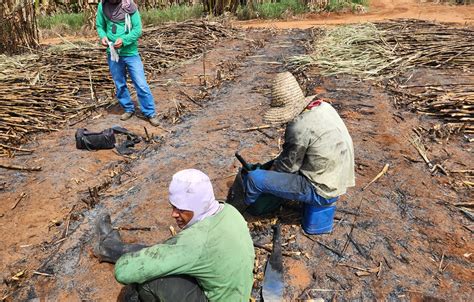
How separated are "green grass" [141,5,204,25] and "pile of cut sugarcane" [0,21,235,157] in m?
3.71

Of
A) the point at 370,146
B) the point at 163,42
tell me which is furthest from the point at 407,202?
the point at 163,42

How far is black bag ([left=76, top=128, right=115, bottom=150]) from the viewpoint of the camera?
487cm

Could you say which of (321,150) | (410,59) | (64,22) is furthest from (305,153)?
(64,22)

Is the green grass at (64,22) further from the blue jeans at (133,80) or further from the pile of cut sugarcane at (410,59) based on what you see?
the blue jeans at (133,80)

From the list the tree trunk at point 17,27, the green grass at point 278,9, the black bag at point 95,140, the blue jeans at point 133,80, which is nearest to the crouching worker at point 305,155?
the black bag at point 95,140

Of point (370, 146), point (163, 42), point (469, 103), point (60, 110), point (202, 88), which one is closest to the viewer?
point (370, 146)

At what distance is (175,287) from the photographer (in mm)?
2115

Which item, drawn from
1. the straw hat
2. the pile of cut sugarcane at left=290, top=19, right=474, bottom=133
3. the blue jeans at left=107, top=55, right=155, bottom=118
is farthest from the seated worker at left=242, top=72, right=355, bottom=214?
the pile of cut sugarcane at left=290, top=19, right=474, bottom=133

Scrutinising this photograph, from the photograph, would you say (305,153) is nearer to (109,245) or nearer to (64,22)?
(109,245)

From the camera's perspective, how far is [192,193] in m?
2.01

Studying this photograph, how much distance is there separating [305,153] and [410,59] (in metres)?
5.44

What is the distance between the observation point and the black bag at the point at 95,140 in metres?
4.87

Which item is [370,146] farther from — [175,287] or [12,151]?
[12,151]

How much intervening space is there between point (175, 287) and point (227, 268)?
1.04 ft
